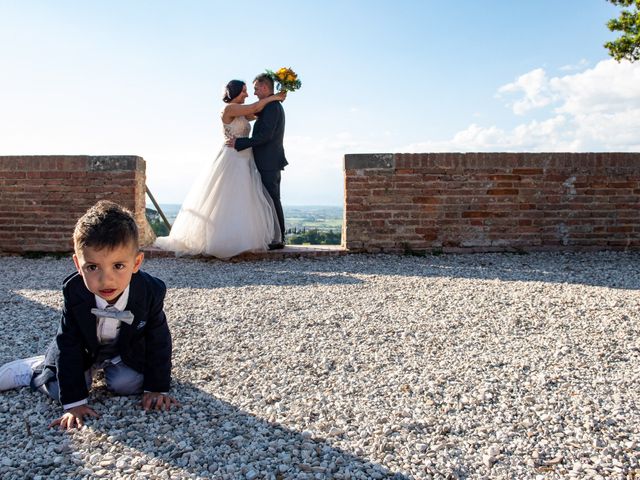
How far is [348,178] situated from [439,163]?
1.17 m

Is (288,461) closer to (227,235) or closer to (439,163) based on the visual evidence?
(227,235)

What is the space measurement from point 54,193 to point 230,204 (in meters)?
2.52

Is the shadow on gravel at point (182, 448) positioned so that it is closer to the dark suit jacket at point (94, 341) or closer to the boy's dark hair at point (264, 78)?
the dark suit jacket at point (94, 341)

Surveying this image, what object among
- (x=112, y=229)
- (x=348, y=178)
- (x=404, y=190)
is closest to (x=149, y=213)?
(x=348, y=178)

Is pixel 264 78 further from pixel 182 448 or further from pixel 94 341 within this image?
pixel 182 448

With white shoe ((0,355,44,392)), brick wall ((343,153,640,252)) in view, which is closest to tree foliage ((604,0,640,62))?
brick wall ((343,153,640,252))

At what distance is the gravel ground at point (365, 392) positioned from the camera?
2.08 meters

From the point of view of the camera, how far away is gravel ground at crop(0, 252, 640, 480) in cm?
208

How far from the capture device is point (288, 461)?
2.06m

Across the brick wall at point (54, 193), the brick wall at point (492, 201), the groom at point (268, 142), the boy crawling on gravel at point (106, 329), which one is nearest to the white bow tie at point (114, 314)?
the boy crawling on gravel at point (106, 329)

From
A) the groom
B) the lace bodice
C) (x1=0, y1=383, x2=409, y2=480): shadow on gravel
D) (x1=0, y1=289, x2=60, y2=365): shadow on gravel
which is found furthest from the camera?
the lace bodice

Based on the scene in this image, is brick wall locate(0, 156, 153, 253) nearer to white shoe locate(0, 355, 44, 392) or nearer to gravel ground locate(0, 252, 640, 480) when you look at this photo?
gravel ground locate(0, 252, 640, 480)

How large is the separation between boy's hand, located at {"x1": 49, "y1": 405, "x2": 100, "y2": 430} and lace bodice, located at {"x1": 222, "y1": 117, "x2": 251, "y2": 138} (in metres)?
5.40

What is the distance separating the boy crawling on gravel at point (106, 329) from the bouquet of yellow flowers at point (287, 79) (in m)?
5.19
